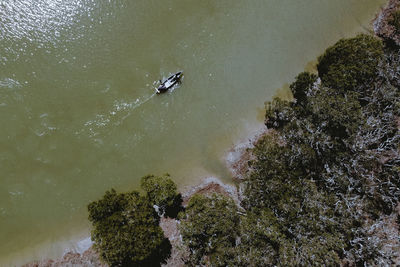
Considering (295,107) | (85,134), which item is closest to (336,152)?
(295,107)

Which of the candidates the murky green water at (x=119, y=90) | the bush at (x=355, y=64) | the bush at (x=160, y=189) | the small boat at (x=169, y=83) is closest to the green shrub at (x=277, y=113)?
the murky green water at (x=119, y=90)

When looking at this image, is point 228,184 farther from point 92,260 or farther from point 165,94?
point 92,260

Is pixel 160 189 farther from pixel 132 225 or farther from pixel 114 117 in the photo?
pixel 114 117

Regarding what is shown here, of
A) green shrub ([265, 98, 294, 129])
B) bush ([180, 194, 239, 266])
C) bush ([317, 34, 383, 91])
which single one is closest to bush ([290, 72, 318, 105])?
bush ([317, 34, 383, 91])

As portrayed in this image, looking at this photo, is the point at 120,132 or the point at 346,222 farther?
the point at 120,132

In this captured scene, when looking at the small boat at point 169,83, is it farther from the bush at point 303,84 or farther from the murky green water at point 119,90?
the bush at point 303,84
